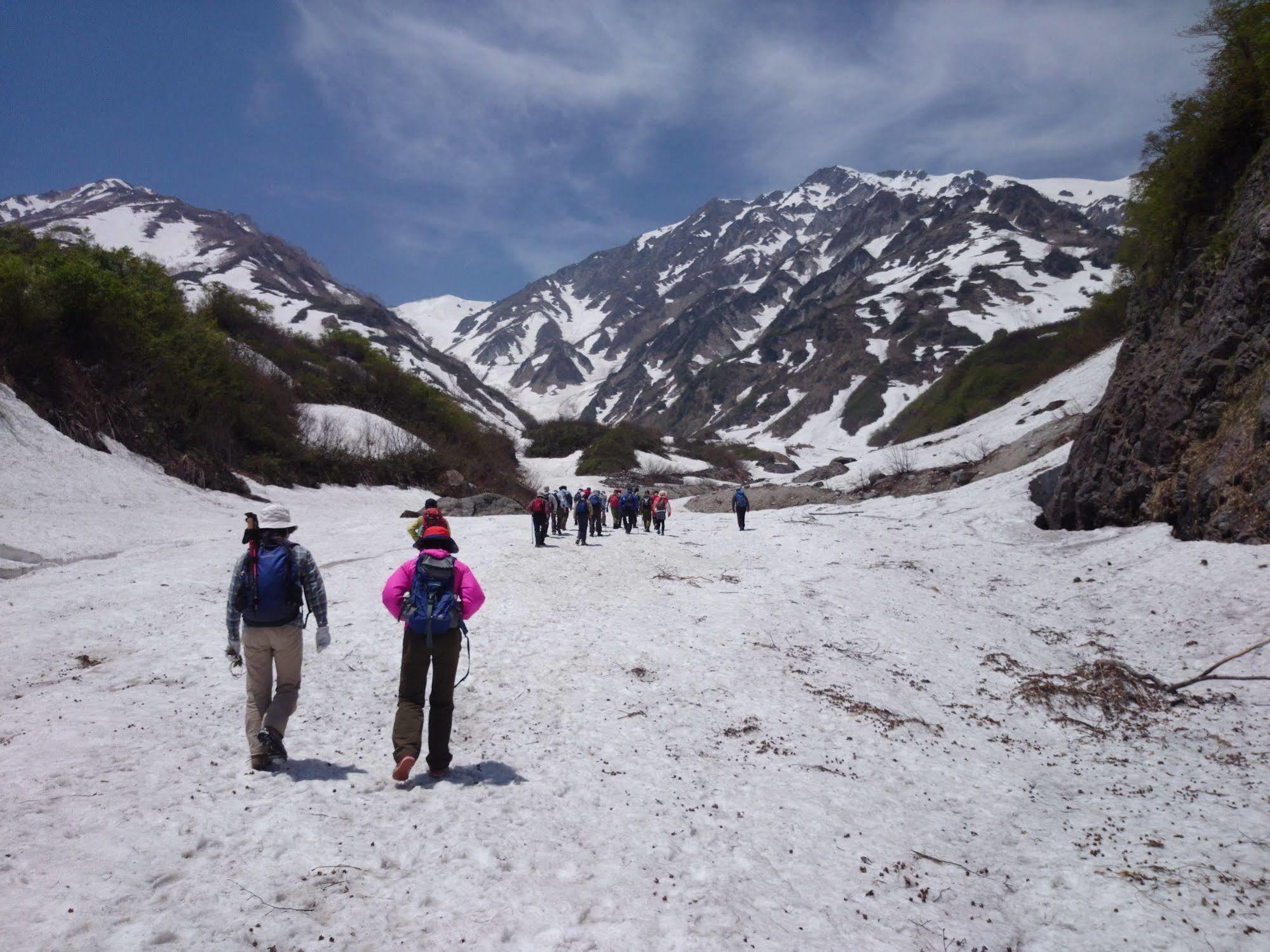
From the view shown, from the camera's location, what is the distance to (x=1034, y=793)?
19.5ft

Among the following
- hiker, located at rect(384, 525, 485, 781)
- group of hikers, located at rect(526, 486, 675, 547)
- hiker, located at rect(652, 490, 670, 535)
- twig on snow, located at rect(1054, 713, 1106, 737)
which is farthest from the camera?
hiker, located at rect(652, 490, 670, 535)

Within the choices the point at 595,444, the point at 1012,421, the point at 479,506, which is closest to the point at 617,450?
the point at 595,444

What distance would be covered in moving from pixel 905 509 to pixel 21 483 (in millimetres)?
26331

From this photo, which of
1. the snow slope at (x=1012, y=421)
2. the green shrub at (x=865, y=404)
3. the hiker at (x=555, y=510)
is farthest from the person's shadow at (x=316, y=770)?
the green shrub at (x=865, y=404)

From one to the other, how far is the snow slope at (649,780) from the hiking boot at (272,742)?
0.45 ft

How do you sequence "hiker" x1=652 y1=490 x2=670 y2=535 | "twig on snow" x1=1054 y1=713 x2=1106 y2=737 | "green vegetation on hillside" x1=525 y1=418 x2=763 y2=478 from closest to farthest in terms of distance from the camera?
"twig on snow" x1=1054 y1=713 x2=1106 y2=737 → "hiker" x1=652 y1=490 x2=670 y2=535 → "green vegetation on hillside" x1=525 y1=418 x2=763 y2=478

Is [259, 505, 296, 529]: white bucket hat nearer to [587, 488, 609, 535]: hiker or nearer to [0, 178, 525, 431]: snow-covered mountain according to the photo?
[587, 488, 609, 535]: hiker

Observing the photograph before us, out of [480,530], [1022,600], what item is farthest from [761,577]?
[480,530]

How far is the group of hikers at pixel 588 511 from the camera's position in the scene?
1723 cm

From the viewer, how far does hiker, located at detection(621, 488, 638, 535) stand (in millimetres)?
22297

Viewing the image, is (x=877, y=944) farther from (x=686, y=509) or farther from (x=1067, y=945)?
(x=686, y=509)

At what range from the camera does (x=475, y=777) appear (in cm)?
532

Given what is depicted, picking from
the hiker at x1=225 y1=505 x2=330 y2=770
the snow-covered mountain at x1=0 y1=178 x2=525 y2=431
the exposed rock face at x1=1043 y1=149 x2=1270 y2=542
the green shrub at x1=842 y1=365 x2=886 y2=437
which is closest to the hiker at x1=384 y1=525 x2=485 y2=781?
the hiker at x1=225 y1=505 x2=330 y2=770

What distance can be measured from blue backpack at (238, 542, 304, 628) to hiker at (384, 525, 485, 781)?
77cm
